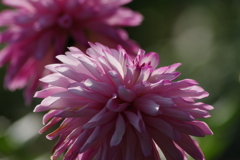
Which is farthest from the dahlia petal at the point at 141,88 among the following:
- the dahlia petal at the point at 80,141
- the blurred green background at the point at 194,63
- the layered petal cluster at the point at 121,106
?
the blurred green background at the point at 194,63

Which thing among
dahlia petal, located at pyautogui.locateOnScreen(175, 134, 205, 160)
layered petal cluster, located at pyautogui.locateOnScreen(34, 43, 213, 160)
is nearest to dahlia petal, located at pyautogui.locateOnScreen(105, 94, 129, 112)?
layered petal cluster, located at pyautogui.locateOnScreen(34, 43, 213, 160)

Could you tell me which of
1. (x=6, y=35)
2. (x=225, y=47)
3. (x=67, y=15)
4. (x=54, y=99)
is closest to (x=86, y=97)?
(x=54, y=99)

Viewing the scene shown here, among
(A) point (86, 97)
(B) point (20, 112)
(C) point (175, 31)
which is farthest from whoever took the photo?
(C) point (175, 31)

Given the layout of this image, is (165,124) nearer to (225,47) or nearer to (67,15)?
(67,15)

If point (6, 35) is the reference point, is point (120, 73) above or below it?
above

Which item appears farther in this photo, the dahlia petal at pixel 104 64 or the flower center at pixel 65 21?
the flower center at pixel 65 21

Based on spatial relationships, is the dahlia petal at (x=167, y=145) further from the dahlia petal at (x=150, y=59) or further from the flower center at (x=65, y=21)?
the flower center at (x=65, y=21)
